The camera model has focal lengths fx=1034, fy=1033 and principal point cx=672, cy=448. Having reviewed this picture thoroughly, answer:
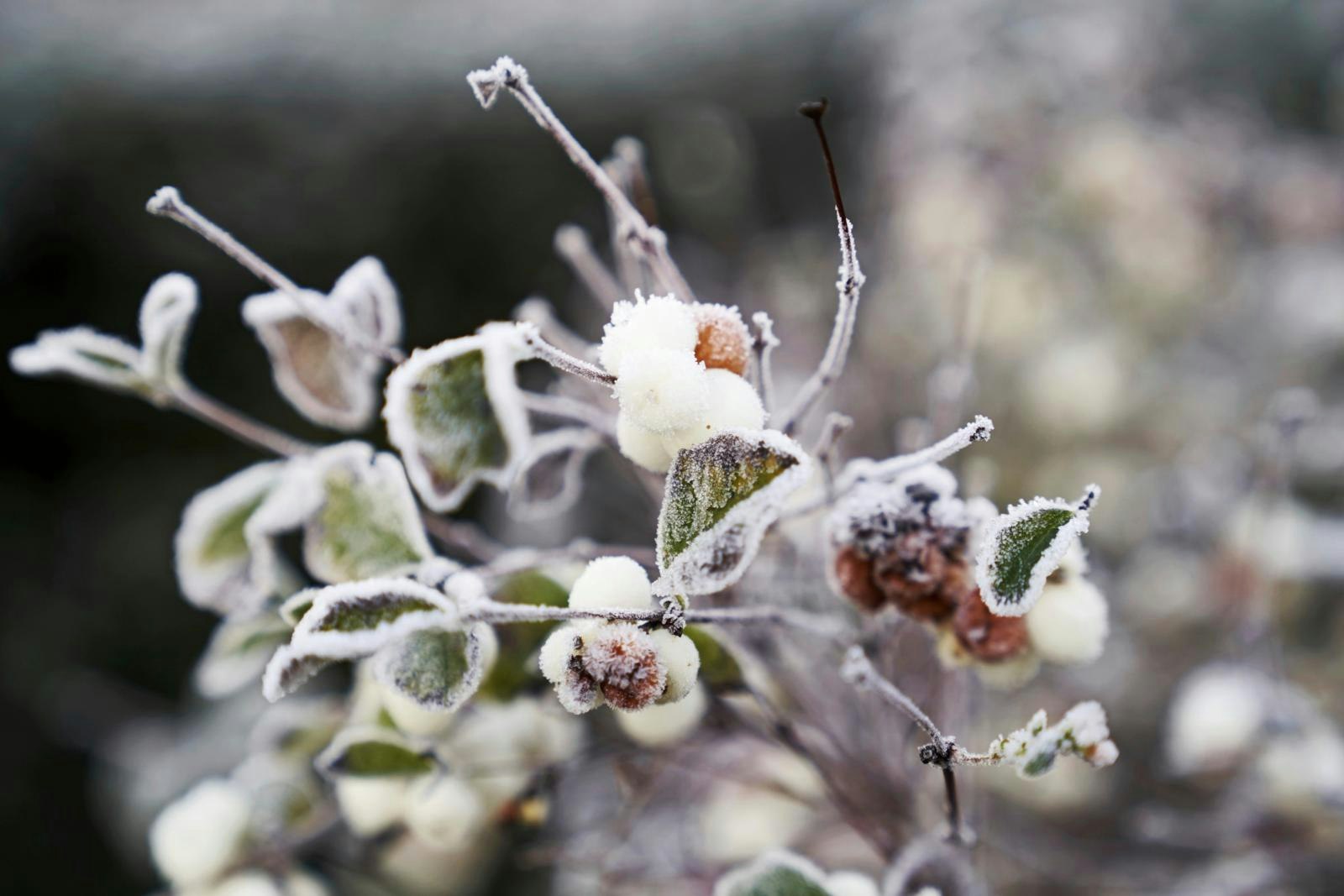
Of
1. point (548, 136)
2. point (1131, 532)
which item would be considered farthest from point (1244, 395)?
point (548, 136)

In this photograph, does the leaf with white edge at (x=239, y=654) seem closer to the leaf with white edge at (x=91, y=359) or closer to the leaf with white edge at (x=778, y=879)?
the leaf with white edge at (x=91, y=359)

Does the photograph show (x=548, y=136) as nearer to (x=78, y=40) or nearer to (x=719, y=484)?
(x=78, y=40)

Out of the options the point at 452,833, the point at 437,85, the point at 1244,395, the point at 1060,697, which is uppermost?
the point at 437,85

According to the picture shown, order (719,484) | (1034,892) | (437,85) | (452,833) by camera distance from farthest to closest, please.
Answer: (437,85)
(1034,892)
(452,833)
(719,484)

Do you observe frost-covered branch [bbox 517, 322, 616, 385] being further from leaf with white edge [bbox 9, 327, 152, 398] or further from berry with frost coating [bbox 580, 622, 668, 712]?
leaf with white edge [bbox 9, 327, 152, 398]

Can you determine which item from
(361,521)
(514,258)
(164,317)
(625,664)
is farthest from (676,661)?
(514,258)

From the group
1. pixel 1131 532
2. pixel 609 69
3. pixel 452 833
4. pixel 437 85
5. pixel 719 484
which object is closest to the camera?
pixel 719 484

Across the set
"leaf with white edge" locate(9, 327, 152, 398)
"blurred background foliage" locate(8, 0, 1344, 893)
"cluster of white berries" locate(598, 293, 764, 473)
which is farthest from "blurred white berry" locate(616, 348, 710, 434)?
"blurred background foliage" locate(8, 0, 1344, 893)

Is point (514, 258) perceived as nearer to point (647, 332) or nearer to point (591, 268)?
point (591, 268)
